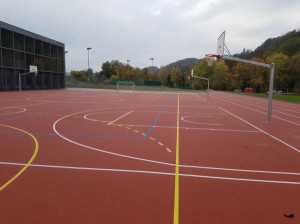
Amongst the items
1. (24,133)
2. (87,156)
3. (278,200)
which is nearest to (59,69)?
(24,133)

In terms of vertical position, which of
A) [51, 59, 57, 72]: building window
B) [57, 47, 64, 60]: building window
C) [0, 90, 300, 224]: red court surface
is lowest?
[0, 90, 300, 224]: red court surface

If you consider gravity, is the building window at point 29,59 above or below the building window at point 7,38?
below

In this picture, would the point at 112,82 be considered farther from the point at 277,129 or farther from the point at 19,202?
the point at 19,202

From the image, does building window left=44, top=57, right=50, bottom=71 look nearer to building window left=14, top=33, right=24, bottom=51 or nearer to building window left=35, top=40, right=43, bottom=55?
building window left=35, top=40, right=43, bottom=55

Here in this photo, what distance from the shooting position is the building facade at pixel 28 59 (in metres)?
43.0

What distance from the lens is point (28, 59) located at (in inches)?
1921

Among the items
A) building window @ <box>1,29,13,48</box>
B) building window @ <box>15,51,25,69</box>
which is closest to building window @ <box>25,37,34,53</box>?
building window @ <box>15,51,25,69</box>

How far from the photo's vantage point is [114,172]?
6.36 m

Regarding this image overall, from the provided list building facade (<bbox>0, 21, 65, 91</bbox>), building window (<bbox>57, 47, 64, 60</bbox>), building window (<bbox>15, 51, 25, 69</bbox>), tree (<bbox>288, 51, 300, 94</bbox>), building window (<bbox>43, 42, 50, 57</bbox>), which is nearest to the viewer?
building facade (<bbox>0, 21, 65, 91</bbox>)

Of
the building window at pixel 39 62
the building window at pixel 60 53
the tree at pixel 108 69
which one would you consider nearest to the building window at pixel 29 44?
the building window at pixel 39 62

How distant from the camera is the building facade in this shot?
43000 millimetres

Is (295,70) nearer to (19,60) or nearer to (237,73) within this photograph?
(237,73)

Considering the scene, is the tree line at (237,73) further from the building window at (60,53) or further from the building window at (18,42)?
the building window at (18,42)

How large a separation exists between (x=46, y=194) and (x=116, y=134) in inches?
227
